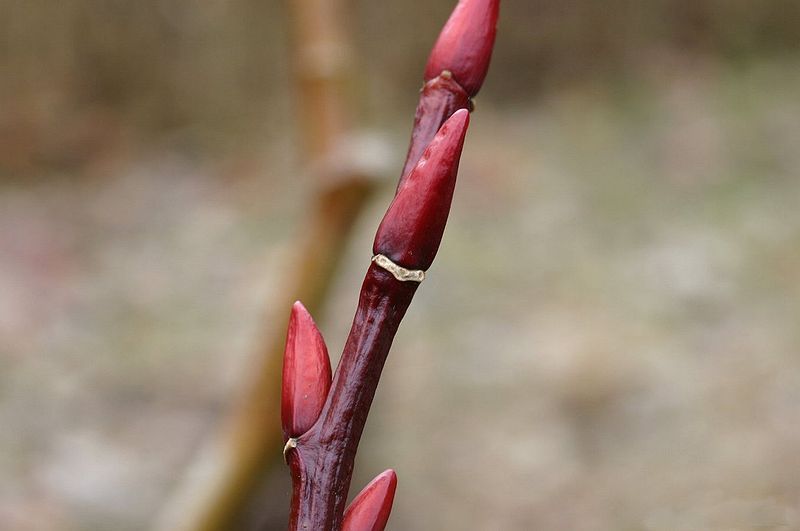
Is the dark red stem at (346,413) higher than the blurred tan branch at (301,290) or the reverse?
the reverse

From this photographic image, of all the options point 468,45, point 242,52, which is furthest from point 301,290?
point 242,52

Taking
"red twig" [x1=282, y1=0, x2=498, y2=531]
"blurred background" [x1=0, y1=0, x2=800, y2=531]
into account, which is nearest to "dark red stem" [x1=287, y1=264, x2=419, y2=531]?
"red twig" [x1=282, y1=0, x2=498, y2=531]

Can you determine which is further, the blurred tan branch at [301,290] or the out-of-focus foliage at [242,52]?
the out-of-focus foliage at [242,52]

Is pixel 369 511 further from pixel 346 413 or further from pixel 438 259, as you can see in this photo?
pixel 438 259

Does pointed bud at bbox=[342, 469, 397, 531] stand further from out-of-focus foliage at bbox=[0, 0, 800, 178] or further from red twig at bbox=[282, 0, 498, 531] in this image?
out-of-focus foliage at bbox=[0, 0, 800, 178]

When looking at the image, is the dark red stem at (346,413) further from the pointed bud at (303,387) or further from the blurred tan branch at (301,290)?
the blurred tan branch at (301,290)

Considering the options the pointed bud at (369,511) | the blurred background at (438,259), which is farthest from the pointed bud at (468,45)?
the blurred background at (438,259)

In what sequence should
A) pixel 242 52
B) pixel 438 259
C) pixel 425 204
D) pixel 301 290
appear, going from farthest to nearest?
pixel 242 52
pixel 438 259
pixel 301 290
pixel 425 204
